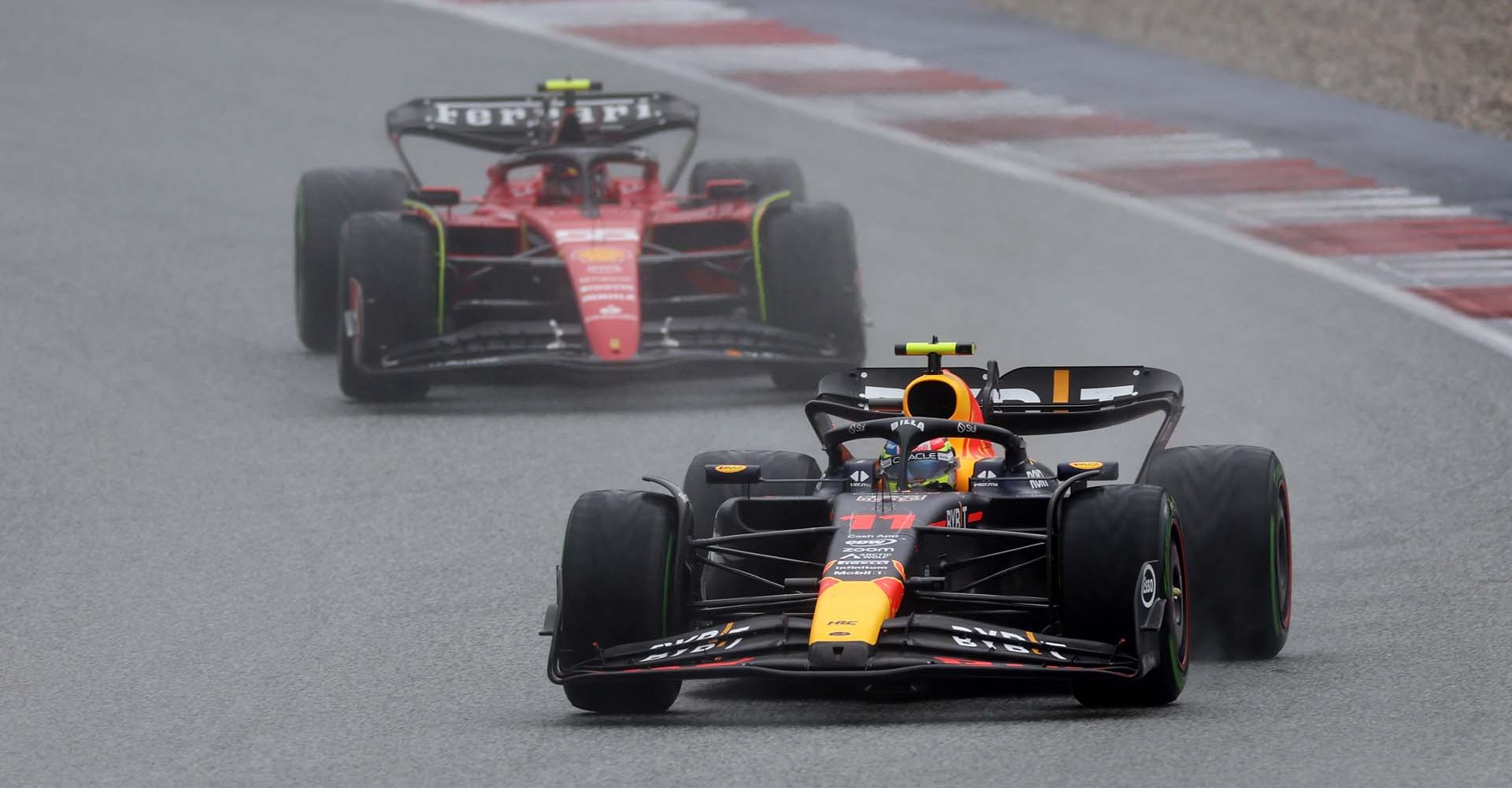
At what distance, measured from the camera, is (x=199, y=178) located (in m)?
24.1

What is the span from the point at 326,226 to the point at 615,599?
9.27 metres

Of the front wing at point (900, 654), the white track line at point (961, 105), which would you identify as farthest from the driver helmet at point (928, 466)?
the white track line at point (961, 105)

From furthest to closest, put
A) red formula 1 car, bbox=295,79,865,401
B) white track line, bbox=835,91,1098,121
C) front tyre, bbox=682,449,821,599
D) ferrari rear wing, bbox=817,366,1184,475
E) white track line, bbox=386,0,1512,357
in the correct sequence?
white track line, bbox=835,91,1098,121 → white track line, bbox=386,0,1512,357 → red formula 1 car, bbox=295,79,865,401 → ferrari rear wing, bbox=817,366,1184,475 → front tyre, bbox=682,449,821,599

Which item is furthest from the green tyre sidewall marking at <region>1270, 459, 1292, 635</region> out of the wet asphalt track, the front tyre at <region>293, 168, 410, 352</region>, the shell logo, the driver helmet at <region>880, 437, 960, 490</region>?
the front tyre at <region>293, 168, 410, 352</region>

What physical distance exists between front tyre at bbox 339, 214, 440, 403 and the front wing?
717 centimetres

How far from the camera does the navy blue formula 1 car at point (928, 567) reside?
28.6 feet

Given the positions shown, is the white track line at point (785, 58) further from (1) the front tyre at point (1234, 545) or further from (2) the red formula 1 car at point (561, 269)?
(1) the front tyre at point (1234, 545)

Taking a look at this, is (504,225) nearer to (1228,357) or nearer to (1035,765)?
(1228,357)

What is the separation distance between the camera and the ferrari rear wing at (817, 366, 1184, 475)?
1098cm

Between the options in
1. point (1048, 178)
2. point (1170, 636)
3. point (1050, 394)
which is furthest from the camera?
point (1048, 178)

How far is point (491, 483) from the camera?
1377 centimetres

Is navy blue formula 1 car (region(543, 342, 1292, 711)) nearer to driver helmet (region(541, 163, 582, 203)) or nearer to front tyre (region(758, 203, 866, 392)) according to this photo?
front tyre (region(758, 203, 866, 392))

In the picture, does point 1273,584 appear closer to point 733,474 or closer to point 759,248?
point 733,474

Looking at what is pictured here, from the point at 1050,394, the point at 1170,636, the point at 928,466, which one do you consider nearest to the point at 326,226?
the point at 1050,394
